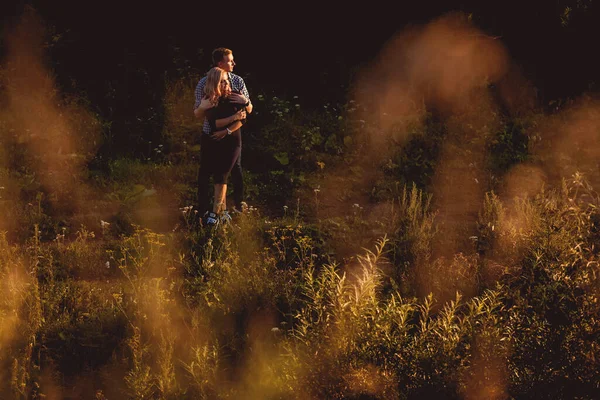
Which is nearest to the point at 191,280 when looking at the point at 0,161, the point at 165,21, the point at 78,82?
the point at 0,161

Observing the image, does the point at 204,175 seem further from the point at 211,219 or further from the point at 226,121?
the point at 226,121

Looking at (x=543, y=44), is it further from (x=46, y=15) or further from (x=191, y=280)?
(x=46, y=15)

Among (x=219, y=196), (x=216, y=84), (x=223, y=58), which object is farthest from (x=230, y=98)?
(x=219, y=196)

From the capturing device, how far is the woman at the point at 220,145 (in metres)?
6.42

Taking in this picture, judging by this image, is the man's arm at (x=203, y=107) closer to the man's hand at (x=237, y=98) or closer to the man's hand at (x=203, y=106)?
the man's hand at (x=203, y=106)

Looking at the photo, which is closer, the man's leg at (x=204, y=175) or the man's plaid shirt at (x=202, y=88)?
the man's plaid shirt at (x=202, y=88)

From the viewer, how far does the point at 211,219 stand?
254 inches

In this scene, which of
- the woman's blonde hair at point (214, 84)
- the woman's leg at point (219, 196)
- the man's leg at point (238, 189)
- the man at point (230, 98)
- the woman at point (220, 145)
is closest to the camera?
the woman's blonde hair at point (214, 84)

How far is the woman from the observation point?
253 inches

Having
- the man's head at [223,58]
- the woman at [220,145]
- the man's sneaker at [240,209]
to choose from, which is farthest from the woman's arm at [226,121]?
the man's sneaker at [240,209]

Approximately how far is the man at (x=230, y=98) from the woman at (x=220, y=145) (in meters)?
0.01

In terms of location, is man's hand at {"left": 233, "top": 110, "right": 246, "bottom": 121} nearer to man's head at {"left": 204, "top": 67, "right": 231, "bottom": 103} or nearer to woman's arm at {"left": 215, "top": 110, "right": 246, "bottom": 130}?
woman's arm at {"left": 215, "top": 110, "right": 246, "bottom": 130}

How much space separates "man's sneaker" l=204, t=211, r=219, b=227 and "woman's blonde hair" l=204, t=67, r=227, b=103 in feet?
3.90

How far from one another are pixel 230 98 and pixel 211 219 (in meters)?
1.28
